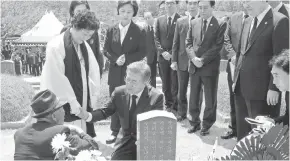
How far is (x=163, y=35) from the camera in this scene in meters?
7.31

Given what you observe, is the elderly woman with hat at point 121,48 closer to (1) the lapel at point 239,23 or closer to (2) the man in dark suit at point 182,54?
(2) the man in dark suit at point 182,54

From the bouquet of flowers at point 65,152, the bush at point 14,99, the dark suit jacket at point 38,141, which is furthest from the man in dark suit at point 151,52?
the bouquet of flowers at point 65,152

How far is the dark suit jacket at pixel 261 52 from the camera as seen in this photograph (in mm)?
4473

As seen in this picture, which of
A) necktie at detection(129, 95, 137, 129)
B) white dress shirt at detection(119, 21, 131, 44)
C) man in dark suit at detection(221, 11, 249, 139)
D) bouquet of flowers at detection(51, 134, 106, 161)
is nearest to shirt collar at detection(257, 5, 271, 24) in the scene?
man in dark suit at detection(221, 11, 249, 139)

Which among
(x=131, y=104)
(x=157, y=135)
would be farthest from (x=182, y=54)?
(x=157, y=135)

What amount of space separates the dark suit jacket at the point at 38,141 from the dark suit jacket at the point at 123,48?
298cm

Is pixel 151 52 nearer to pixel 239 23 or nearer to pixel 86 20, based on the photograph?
pixel 239 23

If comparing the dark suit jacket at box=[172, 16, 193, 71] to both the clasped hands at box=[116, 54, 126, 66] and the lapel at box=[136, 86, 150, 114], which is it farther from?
the lapel at box=[136, 86, 150, 114]

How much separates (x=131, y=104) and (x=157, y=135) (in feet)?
2.78

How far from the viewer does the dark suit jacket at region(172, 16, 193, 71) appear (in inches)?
255

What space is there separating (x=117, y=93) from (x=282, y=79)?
1.58m

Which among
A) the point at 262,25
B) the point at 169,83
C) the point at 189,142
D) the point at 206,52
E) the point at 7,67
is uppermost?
the point at 262,25

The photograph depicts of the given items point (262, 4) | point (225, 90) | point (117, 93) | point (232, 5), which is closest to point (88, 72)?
point (117, 93)

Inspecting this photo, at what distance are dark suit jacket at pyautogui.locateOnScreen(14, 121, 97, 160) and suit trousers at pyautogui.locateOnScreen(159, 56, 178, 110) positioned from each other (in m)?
4.53
